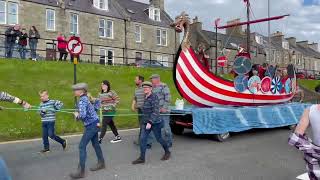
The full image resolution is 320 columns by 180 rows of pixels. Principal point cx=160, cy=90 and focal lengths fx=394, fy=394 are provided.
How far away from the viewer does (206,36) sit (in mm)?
51688

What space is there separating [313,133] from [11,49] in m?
19.2

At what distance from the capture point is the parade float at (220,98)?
33.9 ft

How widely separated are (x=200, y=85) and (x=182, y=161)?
11.9 feet

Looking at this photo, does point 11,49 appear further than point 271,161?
Yes

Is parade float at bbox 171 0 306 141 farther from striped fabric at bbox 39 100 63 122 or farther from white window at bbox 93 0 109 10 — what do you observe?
white window at bbox 93 0 109 10

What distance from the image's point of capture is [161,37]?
44.9m

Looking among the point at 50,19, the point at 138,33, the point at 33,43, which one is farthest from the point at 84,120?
the point at 138,33

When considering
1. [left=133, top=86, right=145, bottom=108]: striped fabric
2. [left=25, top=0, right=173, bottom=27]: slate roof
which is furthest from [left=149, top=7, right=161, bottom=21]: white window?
[left=133, top=86, right=145, bottom=108]: striped fabric

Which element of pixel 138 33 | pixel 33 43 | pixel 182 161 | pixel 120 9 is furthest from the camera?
Answer: pixel 138 33

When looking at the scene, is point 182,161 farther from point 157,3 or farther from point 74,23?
point 157,3

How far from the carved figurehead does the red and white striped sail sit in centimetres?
18

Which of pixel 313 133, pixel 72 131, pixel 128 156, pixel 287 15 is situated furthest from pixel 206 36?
pixel 313 133

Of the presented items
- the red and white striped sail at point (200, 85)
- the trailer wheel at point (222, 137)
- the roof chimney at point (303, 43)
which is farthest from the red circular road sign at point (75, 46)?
the roof chimney at point (303, 43)

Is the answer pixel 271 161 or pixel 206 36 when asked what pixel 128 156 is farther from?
pixel 206 36
